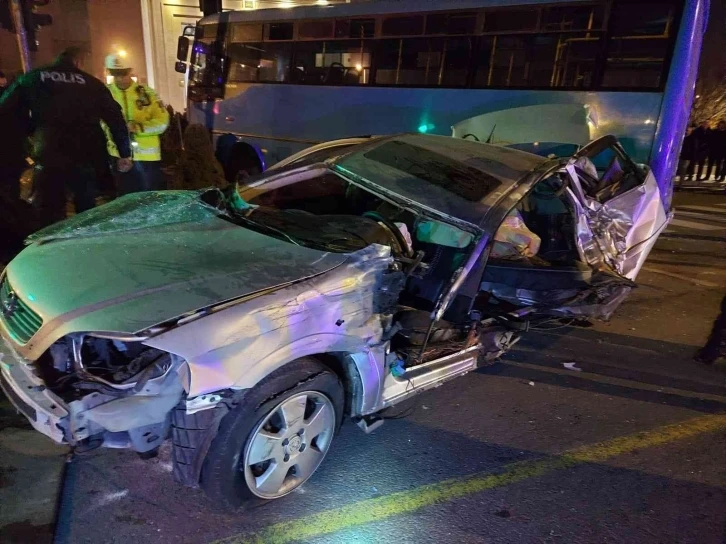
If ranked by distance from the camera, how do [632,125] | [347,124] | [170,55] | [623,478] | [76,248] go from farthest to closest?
[170,55]
[347,124]
[632,125]
[623,478]
[76,248]

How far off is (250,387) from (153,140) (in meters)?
5.29

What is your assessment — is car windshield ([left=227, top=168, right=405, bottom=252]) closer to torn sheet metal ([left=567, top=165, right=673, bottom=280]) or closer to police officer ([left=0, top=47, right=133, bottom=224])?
torn sheet metal ([left=567, top=165, right=673, bottom=280])

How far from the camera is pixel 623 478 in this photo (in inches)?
111

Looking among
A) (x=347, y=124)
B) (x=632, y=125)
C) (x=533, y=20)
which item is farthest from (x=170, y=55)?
(x=632, y=125)

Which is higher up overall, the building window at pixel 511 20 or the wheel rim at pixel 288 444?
the building window at pixel 511 20

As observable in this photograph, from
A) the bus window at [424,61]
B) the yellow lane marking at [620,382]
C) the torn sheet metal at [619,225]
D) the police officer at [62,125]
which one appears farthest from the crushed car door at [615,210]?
the police officer at [62,125]

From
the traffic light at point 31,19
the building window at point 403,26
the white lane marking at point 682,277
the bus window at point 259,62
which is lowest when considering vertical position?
the white lane marking at point 682,277

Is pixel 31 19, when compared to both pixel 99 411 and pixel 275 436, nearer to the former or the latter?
pixel 99 411

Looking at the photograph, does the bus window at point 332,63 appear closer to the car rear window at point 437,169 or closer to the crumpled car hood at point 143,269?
the car rear window at point 437,169

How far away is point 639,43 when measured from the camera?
6.17m

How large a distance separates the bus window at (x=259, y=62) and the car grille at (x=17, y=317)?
24.4 feet

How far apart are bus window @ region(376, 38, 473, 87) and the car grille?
248 inches

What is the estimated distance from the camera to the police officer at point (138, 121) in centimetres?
612

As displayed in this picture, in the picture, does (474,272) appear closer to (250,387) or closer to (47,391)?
(250,387)
